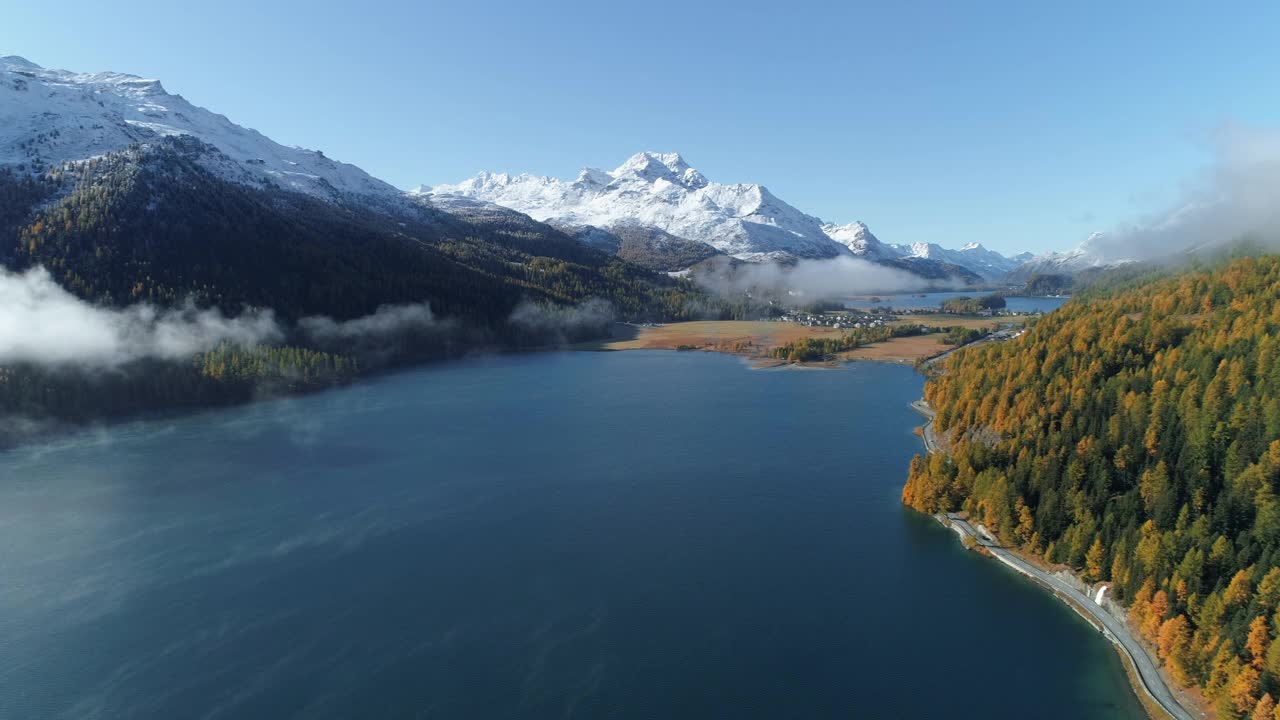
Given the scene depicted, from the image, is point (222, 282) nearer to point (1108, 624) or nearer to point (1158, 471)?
point (1108, 624)

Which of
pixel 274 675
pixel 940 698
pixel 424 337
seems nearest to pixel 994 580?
pixel 940 698

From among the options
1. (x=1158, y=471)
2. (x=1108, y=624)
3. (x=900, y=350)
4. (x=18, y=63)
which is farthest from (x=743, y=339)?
(x=18, y=63)

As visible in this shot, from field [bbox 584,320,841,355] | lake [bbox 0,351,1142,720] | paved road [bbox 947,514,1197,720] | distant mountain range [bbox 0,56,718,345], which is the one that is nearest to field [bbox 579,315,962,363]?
field [bbox 584,320,841,355]

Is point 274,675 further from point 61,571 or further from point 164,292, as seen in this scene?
point 164,292

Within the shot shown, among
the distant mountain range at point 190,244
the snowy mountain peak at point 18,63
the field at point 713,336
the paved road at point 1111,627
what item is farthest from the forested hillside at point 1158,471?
the snowy mountain peak at point 18,63

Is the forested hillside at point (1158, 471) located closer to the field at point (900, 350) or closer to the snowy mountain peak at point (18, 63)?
the field at point (900, 350)

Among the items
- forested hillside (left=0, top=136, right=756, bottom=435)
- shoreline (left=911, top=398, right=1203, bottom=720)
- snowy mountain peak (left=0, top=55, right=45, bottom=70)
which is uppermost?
snowy mountain peak (left=0, top=55, right=45, bottom=70)

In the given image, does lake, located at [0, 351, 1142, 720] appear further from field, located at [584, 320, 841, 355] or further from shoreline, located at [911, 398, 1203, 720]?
field, located at [584, 320, 841, 355]
